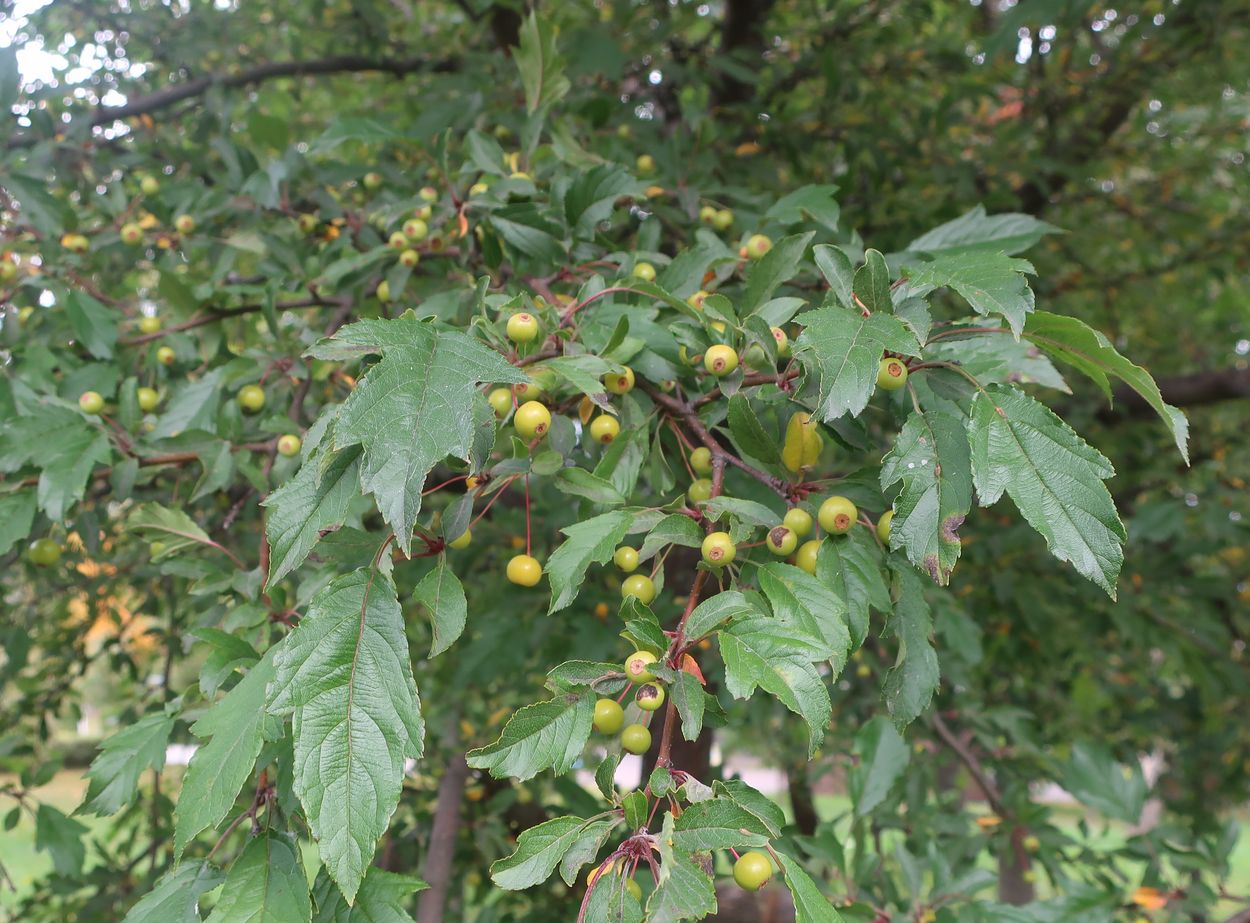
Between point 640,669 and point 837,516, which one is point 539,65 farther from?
point 640,669

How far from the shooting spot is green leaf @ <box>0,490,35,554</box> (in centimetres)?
170

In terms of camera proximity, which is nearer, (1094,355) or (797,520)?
(1094,355)

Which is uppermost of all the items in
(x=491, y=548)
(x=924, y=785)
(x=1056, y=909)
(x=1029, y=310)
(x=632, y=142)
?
(x=1029, y=310)

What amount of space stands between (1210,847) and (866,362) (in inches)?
79.5

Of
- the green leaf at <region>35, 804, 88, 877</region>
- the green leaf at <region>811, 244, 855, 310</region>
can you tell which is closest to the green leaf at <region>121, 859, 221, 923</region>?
the green leaf at <region>35, 804, 88, 877</region>

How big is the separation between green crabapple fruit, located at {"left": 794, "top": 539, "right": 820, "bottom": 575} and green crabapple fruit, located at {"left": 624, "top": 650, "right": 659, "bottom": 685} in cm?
30

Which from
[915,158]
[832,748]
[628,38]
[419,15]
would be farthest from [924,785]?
[419,15]

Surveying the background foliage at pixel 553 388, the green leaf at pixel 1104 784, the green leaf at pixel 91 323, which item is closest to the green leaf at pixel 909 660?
the background foliage at pixel 553 388

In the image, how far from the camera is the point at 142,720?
5.04ft

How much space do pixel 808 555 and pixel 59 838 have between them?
74.8 inches

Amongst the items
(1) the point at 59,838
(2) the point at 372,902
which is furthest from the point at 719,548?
(1) the point at 59,838

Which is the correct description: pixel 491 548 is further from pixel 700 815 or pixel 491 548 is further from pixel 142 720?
pixel 700 815

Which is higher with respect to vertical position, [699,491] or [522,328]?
[522,328]

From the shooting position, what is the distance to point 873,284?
124cm
